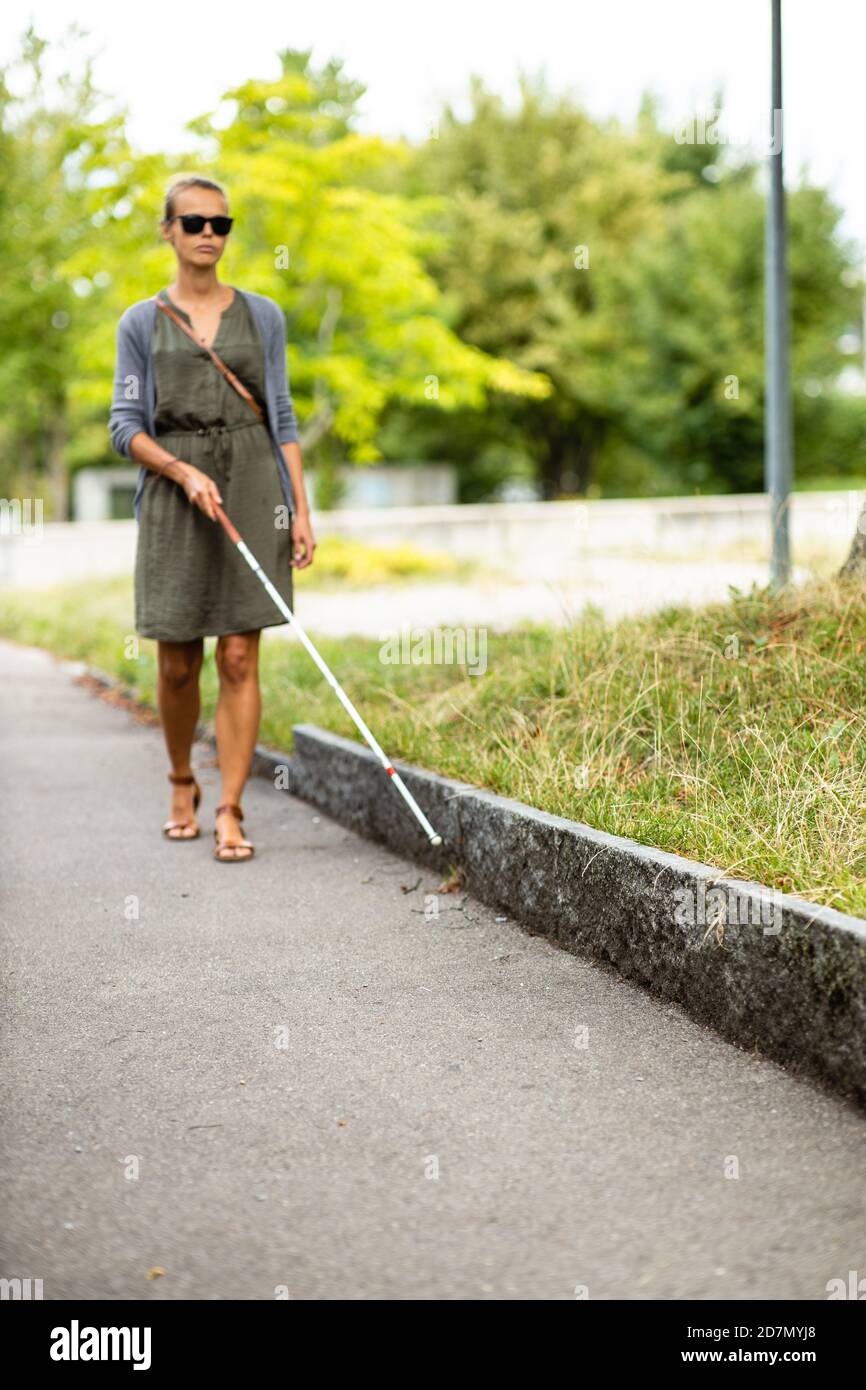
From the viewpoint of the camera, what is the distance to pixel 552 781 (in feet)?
15.7

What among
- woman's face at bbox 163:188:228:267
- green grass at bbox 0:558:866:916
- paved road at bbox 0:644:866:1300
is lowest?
paved road at bbox 0:644:866:1300

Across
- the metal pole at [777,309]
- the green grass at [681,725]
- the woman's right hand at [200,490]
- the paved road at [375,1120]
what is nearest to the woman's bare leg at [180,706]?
the woman's right hand at [200,490]

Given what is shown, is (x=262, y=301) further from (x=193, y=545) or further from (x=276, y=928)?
(x=276, y=928)

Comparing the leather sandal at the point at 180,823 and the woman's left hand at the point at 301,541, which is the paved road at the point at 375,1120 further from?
the woman's left hand at the point at 301,541

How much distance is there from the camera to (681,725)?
5133 millimetres

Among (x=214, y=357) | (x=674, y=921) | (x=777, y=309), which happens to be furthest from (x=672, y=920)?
(x=777, y=309)

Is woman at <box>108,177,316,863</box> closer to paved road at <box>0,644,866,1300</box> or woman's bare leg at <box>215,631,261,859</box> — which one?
woman's bare leg at <box>215,631,261,859</box>

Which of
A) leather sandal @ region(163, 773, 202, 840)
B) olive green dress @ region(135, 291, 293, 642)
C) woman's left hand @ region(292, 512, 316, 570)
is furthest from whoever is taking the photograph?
leather sandal @ region(163, 773, 202, 840)

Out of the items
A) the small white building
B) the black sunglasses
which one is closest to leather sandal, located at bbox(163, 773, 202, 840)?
the black sunglasses

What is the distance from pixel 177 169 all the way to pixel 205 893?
12.5 m

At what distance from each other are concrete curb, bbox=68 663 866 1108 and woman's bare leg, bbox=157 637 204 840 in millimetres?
769

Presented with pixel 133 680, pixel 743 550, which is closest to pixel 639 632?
pixel 133 680

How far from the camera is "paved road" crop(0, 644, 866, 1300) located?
8.18 ft

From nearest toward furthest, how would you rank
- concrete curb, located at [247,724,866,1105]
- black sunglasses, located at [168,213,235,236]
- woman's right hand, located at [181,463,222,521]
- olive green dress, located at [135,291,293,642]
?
concrete curb, located at [247,724,866,1105], woman's right hand, located at [181,463,222,521], black sunglasses, located at [168,213,235,236], olive green dress, located at [135,291,293,642]
